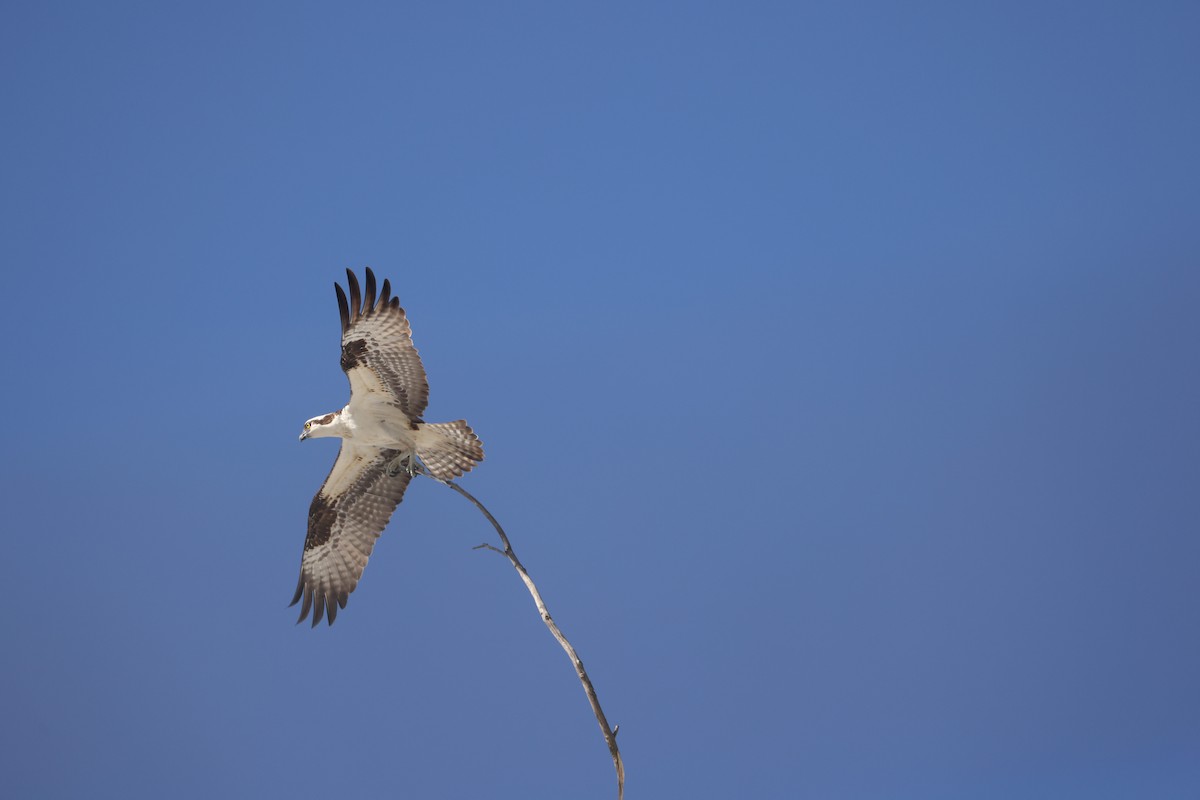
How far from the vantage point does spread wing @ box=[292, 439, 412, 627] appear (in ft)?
20.3

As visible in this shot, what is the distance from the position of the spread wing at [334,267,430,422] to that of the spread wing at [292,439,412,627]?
27.4 inches

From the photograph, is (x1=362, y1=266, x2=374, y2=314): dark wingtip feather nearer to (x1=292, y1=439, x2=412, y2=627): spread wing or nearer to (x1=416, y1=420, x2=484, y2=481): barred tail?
(x1=416, y1=420, x2=484, y2=481): barred tail

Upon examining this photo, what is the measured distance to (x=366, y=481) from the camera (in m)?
6.14

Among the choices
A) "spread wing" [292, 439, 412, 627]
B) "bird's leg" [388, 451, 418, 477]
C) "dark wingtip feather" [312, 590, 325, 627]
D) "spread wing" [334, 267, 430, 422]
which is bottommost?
"dark wingtip feather" [312, 590, 325, 627]

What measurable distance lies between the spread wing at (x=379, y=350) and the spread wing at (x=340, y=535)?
70 centimetres

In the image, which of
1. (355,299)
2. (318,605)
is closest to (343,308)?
(355,299)

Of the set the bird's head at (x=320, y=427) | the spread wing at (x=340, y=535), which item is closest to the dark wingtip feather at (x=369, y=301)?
the bird's head at (x=320, y=427)

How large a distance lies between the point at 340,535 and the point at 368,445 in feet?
2.15

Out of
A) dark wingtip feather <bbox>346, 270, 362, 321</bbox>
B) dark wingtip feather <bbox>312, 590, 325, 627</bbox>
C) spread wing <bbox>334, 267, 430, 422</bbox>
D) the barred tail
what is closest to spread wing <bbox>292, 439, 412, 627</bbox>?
dark wingtip feather <bbox>312, 590, 325, 627</bbox>

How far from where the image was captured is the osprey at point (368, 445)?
553 centimetres

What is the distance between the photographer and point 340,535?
20.5ft

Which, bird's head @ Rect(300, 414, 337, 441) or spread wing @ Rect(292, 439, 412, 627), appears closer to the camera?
bird's head @ Rect(300, 414, 337, 441)

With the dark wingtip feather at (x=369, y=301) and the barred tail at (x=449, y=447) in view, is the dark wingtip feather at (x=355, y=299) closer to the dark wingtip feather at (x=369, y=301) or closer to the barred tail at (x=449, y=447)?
the dark wingtip feather at (x=369, y=301)

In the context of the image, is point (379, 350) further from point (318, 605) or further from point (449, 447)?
point (318, 605)
